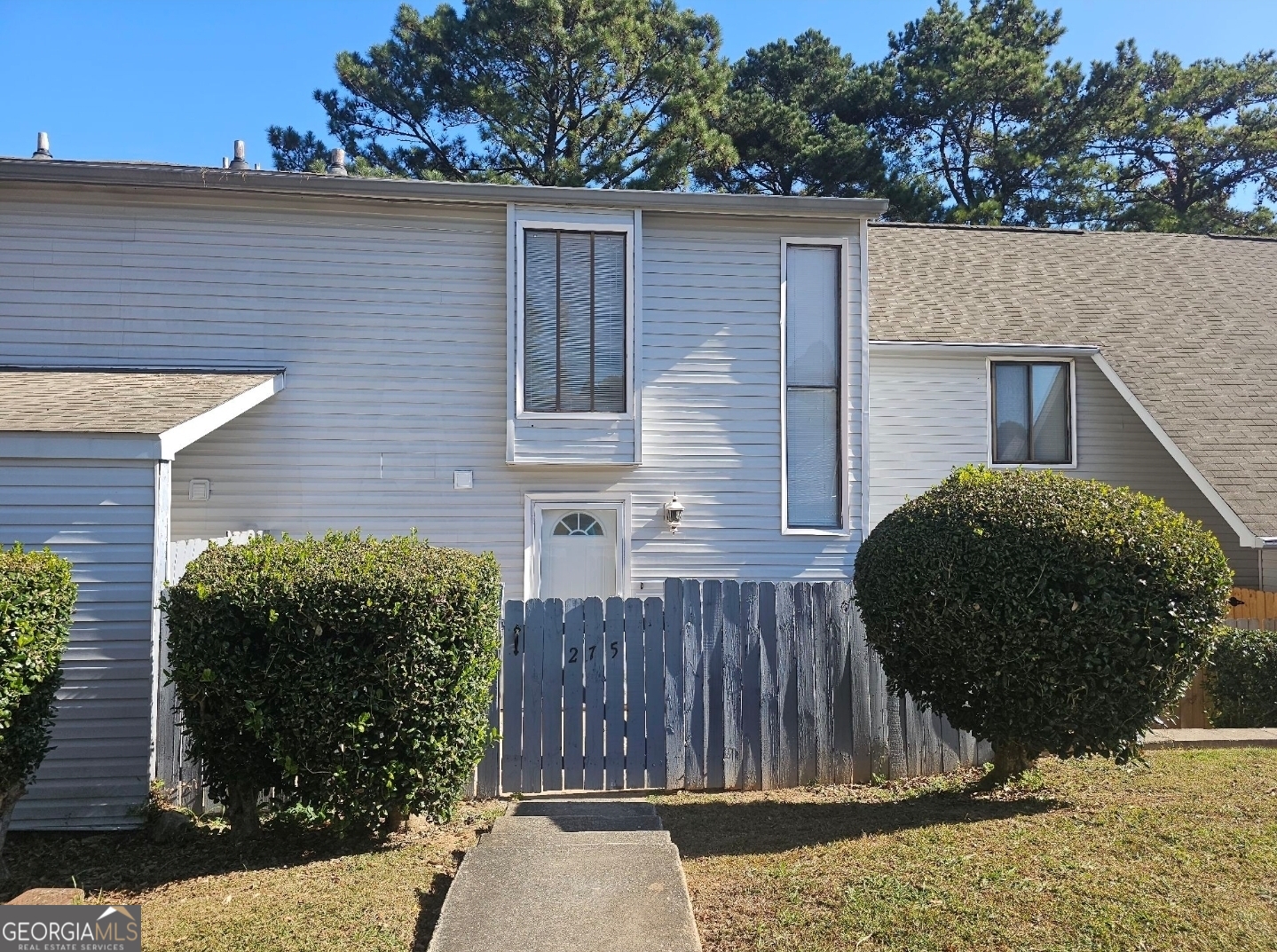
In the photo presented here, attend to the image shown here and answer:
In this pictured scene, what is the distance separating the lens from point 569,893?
4.66m

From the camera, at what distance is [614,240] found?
11.0 m

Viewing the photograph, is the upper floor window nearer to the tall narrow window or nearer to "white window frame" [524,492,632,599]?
the tall narrow window

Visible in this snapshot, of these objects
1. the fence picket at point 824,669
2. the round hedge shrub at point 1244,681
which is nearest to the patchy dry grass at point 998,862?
the fence picket at point 824,669

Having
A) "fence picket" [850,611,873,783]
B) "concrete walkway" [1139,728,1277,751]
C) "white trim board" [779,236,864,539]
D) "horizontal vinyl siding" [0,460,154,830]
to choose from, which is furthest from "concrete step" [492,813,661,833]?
"white trim board" [779,236,864,539]

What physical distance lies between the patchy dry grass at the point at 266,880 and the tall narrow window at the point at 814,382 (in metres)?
6.10

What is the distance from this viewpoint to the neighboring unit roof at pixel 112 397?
22.5ft

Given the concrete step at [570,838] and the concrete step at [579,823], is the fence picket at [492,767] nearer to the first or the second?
the concrete step at [579,823]

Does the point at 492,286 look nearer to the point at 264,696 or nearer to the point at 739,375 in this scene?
the point at 739,375

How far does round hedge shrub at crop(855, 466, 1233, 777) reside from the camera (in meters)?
5.99

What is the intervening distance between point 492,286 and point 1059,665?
7240 mm

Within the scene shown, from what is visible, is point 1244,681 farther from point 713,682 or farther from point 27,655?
point 27,655

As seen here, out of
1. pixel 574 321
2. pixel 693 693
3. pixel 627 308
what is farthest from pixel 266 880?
pixel 627 308

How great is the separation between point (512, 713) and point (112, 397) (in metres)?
4.34

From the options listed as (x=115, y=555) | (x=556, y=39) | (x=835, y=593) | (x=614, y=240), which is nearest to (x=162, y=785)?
(x=115, y=555)
